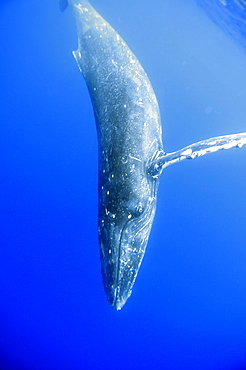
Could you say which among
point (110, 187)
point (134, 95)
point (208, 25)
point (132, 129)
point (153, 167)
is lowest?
point (110, 187)

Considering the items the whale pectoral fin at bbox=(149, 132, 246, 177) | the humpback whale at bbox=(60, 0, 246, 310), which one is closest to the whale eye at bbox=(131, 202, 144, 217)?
the humpback whale at bbox=(60, 0, 246, 310)

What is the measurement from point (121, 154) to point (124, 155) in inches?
2.1

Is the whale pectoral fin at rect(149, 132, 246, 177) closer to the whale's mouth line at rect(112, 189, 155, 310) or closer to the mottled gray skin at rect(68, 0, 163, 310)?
the mottled gray skin at rect(68, 0, 163, 310)

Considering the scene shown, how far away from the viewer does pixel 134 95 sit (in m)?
5.65

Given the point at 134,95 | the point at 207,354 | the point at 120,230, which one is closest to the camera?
the point at 120,230

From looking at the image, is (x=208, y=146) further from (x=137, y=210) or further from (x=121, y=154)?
(x=137, y=210)

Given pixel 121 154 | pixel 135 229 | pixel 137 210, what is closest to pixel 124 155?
pixel 121 154

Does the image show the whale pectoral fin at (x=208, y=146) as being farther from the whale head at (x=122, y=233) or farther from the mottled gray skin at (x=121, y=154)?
the whale head at (x=122, y=233)

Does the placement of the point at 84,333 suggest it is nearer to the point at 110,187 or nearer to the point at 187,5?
the point at 110,187

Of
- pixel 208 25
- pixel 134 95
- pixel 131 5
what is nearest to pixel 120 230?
pixel 134 95

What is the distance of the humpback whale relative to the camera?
197 inches

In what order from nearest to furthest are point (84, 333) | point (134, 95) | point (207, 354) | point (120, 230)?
point (120, 230) → point (134, 95) → point (207, 354) → point (84, 333)

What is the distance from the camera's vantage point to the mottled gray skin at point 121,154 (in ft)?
16.5

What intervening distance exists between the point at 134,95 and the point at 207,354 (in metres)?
11.0
